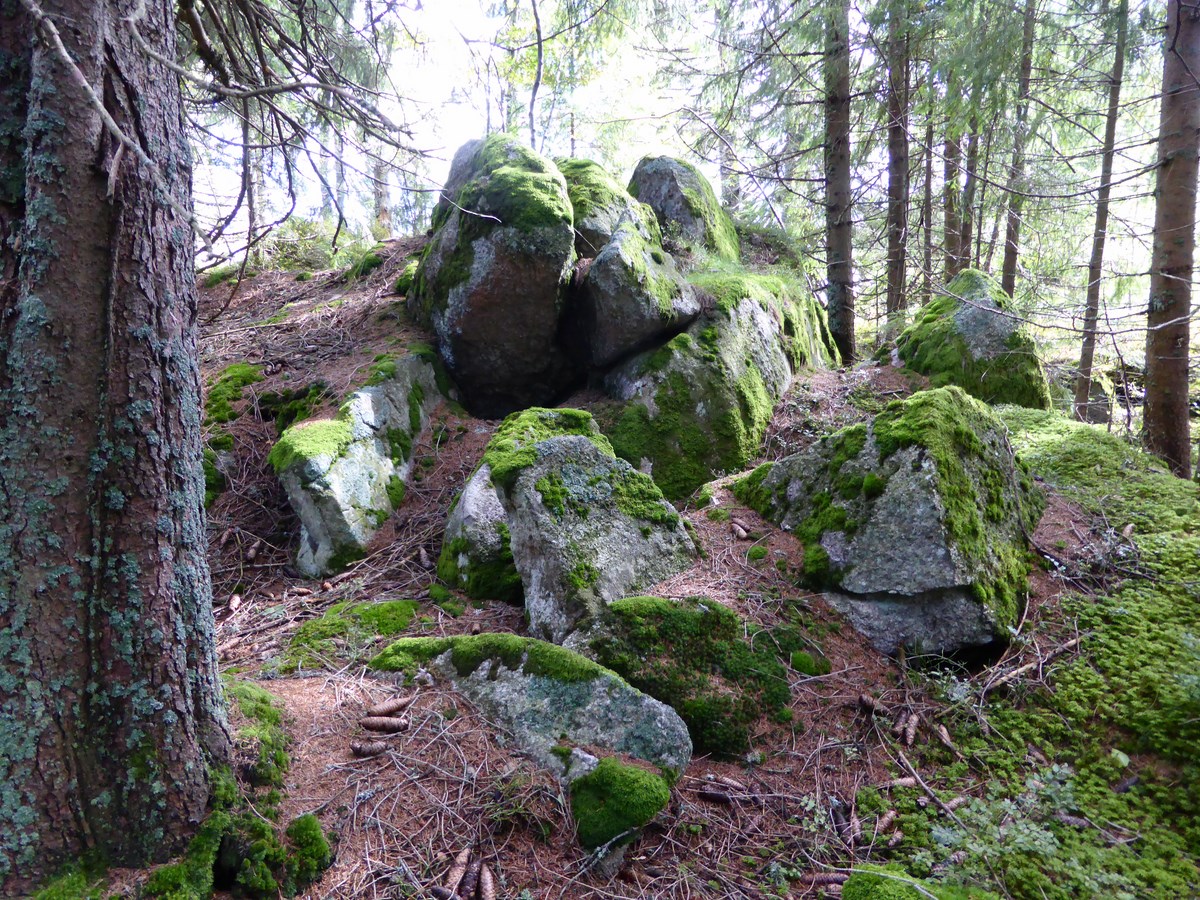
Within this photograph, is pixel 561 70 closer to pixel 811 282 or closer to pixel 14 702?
pixel 14 702

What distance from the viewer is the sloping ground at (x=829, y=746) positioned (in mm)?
2455

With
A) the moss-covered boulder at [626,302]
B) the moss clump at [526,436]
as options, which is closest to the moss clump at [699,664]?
the moss clump at [526,436]

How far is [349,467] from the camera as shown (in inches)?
208

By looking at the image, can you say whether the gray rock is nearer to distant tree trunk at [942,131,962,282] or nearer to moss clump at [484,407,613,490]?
moss clump at [484,407,613,490]

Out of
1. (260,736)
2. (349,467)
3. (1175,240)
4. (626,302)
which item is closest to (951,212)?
(1175,240)

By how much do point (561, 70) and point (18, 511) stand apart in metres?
3.78

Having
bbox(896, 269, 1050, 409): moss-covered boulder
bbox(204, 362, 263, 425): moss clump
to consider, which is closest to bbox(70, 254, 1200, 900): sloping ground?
bbox(204, 362, 263, 425): moss clump

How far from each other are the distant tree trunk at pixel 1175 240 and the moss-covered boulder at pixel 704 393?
130 inches

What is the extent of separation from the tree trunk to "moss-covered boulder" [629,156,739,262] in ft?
22.8

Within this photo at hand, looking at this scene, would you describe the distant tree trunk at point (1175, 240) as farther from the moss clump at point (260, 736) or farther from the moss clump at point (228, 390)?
the moss clump at point (228, 390)

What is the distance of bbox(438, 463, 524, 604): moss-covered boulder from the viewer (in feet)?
14.6

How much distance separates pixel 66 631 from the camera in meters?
1.90

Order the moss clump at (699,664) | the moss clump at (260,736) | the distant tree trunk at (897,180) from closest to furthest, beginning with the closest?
1. the moss clump at (260,736)
2. the moss clump at (699,664)
3. the distant tree trunk at (897,180)

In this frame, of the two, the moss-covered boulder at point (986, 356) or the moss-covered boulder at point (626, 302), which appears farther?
the moss-covered boulder at point (986, 356)
